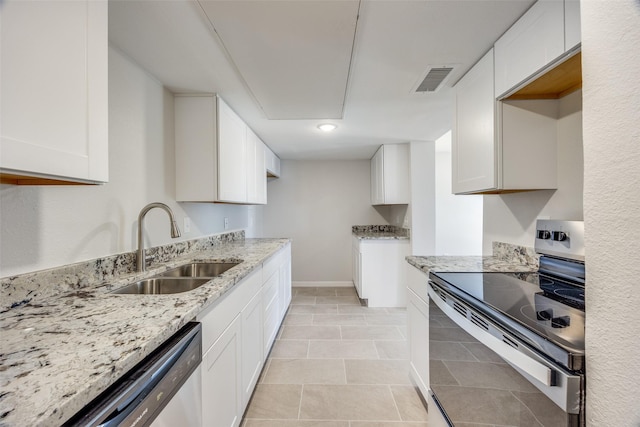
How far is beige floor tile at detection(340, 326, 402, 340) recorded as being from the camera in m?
2.79

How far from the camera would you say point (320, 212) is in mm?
4828

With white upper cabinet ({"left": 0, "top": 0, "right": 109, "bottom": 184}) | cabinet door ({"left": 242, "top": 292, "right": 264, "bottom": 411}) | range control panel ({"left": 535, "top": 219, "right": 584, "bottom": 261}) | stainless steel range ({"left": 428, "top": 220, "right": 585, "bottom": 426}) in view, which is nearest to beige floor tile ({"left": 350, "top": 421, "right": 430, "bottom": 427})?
stainless steel range ({"left": 428, "top": 220, "right": 585, "bottom": 426})

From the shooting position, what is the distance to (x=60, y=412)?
49 centimetres

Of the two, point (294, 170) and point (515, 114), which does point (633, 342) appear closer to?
point (515, 114)

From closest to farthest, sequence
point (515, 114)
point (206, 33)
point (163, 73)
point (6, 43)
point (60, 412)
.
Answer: point (60, 412)
point (6, 43)
point (206, 33)
point (515, 114)
point (163, 73)

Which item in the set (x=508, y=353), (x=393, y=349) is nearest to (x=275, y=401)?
(x=393, y=349)

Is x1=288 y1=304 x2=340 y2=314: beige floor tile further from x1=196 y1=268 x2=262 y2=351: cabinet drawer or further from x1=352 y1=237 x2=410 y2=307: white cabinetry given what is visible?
x1=196 y1=268 x2=262 y2=351: cabinet drawer

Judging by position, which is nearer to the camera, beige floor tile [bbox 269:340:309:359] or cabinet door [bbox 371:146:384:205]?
beige floor tile [bbox 269:340:309:359]

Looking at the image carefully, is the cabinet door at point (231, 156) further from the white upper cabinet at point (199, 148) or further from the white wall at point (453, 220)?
the white wall at point (453, 220)

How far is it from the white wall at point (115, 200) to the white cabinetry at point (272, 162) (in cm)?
160

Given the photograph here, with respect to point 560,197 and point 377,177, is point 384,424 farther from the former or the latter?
point 377,177

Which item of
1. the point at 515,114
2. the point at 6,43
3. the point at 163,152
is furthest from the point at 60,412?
the point at 515,114

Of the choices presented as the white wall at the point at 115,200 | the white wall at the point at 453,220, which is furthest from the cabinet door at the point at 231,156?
the white wall at the point at 453,220

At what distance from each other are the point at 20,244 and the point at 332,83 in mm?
1739
